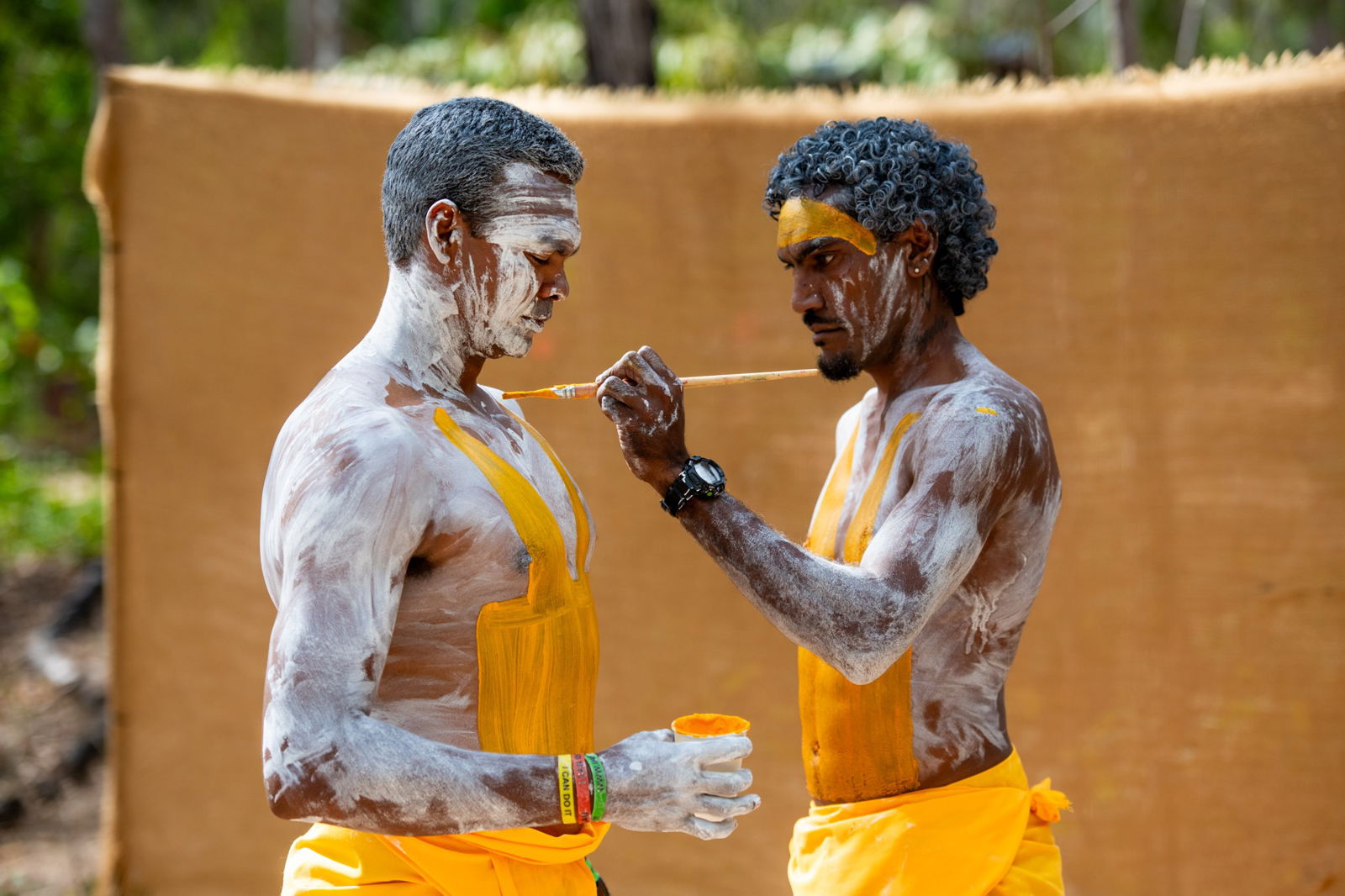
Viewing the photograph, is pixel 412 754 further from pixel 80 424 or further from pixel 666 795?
pixel 80 424

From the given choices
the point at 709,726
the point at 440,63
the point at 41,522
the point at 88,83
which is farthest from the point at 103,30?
the point at 709,726

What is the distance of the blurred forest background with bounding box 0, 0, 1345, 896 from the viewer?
605cm

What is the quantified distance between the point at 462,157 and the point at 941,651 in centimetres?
119

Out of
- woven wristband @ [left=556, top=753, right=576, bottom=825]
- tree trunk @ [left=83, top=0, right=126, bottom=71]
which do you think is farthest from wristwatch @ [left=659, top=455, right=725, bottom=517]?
tree trunk @ [left=83, top=0, right=126, bottom=71]

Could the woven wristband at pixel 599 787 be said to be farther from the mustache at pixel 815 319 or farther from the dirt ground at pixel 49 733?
the dirt ground at pixel 49 733

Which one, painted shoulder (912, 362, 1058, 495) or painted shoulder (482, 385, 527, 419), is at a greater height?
painted shoulder (482, 385, 527, 419)

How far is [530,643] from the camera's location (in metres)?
2.04

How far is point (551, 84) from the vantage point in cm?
928

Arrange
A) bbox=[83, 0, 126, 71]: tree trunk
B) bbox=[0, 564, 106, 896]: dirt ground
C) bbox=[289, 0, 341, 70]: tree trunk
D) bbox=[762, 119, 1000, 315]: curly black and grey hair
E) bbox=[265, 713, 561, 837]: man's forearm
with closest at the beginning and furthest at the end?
bbox=[265, 713, 561, 837]: man's forearm < bbox=[762, 119, 1000, 315]: curly black and grey hair < bbox=[0, 564, 106, 896]: dirt ground < bbox=[83, 0, 126, 71]: tree trunk < bbox=[289, 0, 341, 70]: tree trunk

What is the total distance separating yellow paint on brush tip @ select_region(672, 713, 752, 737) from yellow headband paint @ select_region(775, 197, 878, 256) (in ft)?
3.14

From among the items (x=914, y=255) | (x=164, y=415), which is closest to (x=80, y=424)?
(x=164, y=415)

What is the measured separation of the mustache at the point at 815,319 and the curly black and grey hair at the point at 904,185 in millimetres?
182

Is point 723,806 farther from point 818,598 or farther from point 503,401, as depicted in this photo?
point 503,401

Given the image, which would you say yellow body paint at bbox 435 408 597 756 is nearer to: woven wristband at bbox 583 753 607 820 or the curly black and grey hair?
woven wristband at bbox 583 753 607 820
